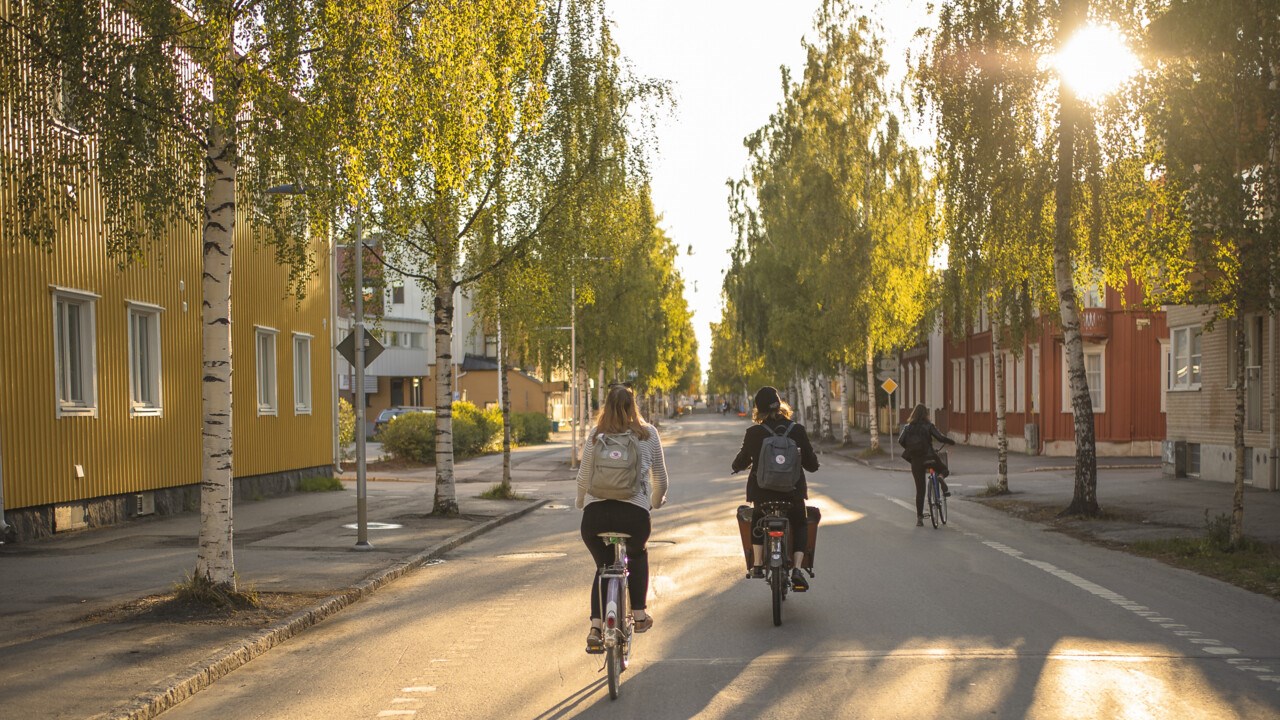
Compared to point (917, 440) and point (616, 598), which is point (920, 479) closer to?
point (917, 440)

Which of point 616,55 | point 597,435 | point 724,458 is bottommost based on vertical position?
point 724,458

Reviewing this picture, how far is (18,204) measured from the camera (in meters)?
9.79

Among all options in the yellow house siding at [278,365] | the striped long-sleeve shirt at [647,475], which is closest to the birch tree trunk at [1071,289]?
the striped long-sleeve shirt at [647,475]

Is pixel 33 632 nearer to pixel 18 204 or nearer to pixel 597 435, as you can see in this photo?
pixel 18 204

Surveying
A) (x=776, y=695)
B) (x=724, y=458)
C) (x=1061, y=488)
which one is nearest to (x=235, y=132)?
(x=776, y=695)

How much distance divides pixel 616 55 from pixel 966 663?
51.4ft

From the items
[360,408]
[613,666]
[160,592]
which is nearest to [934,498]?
[360,408]

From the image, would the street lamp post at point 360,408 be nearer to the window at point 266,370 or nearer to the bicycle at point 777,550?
the bicycle at point 777,550

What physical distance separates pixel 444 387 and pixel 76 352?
522cm

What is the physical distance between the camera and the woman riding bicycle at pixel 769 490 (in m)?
9.74

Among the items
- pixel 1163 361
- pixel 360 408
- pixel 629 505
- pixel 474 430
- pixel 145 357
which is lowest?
pixel 474 430

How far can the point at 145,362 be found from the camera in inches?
783

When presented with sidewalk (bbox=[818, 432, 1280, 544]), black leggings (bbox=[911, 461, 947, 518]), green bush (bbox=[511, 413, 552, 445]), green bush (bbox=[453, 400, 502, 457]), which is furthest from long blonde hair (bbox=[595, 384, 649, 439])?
green bush (bbox=[511, 413, 552, 445])

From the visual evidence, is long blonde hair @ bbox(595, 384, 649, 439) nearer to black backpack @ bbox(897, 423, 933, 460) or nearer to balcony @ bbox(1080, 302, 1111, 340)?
black backpack @ bbox(897, 423, 933, 460)
